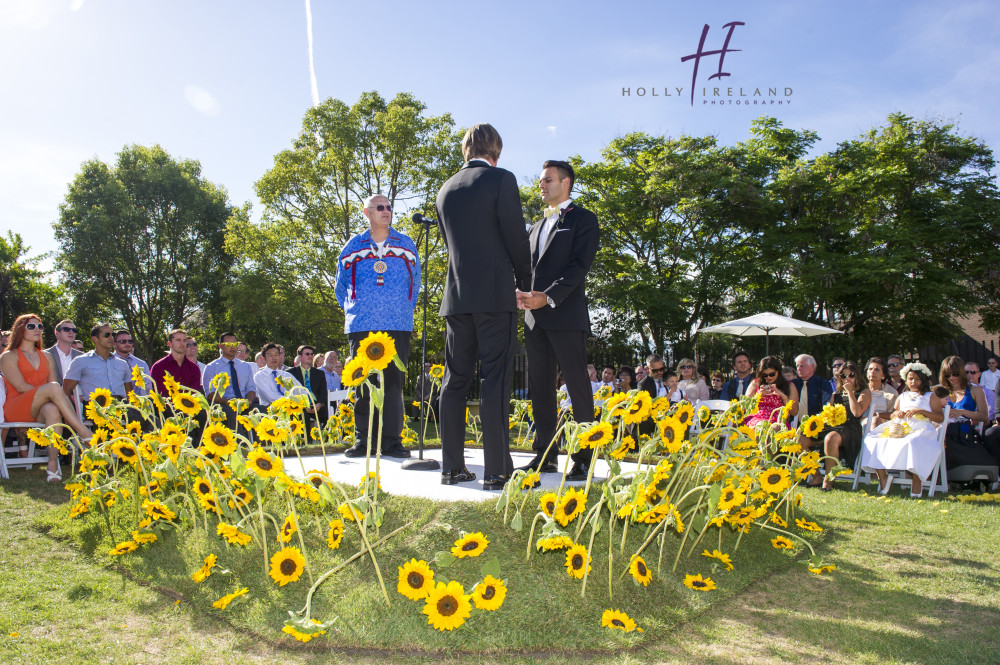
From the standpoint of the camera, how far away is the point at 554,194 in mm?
4176

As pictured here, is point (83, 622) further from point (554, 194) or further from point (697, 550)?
point (554, 194)

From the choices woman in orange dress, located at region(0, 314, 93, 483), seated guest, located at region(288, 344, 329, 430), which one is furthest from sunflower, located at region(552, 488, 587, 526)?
seated guest, located at region(288, 344, 329, 430)

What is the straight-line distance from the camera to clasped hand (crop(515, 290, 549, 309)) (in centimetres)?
380

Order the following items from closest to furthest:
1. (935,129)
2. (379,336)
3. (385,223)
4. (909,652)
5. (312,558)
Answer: (909,652) < (379,336) < (312,558) < (385,223) < (935,129)

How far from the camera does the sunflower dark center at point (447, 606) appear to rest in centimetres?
237

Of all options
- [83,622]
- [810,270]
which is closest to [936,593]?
[83,622]

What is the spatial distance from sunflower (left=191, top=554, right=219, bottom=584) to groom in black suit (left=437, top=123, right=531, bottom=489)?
4.49 ft

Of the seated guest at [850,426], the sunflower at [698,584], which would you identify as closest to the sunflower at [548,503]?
the sunflower at [698,584]

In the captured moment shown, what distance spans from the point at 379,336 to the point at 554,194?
1955mm

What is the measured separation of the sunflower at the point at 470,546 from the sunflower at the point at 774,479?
1.42 m

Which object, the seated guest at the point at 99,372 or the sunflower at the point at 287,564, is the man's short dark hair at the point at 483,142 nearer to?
the sunflower at the point at 287,564

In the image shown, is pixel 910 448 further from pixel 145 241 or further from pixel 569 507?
pixel 145 241

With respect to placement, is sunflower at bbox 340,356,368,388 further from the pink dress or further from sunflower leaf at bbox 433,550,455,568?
the pink dress

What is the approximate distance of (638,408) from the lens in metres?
2.75
